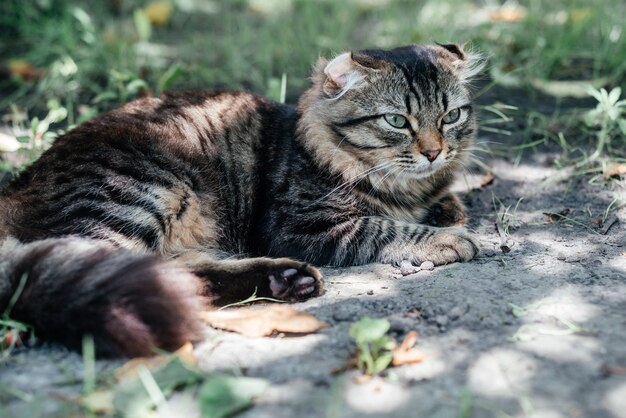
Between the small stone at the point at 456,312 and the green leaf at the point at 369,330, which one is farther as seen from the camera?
the small stone at the point at 456,312

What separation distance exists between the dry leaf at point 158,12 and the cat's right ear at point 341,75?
3121 millimetres

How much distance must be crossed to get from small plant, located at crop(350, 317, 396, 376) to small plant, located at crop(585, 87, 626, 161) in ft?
6.61

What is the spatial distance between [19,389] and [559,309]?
1.81 meters

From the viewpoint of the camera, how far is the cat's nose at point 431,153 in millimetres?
3051

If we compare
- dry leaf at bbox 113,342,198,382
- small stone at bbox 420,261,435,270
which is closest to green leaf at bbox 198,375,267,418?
dry leaf at bbox 113,342,198,382

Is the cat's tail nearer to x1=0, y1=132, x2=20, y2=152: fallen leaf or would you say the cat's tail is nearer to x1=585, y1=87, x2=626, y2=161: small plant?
x1=0, y1=132, x2=20, y2=152: fallen leaf

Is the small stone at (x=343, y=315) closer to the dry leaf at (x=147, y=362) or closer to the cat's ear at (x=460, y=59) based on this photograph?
the dry leaf at (x=147, y=362)

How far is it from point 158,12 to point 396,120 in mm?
3464

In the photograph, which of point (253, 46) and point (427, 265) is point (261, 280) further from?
point (253, 46)

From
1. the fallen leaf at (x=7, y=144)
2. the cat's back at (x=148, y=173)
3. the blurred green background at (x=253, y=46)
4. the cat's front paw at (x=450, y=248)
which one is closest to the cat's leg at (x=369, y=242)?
the cat's front paw at (x=450, y=248)

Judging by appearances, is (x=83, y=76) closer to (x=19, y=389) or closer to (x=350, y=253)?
(x=350, y=253)

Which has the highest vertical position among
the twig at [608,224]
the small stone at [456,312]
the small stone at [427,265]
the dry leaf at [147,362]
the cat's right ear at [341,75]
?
the cat's right ear at [341,75]

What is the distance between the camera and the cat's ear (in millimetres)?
3281

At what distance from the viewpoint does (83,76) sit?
4867mm
